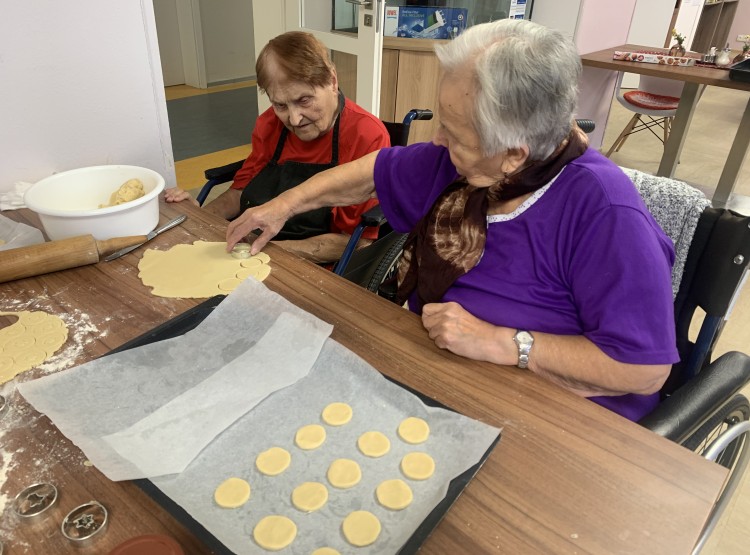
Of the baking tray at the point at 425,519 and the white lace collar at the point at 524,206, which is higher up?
the white lace collar at the point at 524,206

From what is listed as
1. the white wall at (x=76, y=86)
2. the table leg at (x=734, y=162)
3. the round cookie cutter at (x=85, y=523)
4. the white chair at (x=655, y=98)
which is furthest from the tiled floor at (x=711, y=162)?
the white wall at (x=76, y=86)

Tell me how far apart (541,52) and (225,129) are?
4.39 metres

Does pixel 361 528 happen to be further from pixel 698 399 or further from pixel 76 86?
pixel 76 86

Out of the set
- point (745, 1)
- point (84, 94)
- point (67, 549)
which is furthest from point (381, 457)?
point (745, 1)

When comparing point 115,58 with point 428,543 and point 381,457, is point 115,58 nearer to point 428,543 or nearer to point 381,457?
point 381,457

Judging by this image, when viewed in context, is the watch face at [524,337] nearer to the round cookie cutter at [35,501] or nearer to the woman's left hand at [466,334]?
the woman's left hand at [466,334]

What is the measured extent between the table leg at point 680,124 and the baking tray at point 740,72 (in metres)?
0.34

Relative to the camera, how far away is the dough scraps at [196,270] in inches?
46.2

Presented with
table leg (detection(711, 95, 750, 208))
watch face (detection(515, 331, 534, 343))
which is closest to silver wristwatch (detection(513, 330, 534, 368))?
watch face (detection(515, 331, 534, 343))

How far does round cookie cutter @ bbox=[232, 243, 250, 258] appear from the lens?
131 cm

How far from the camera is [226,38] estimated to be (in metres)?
6.17

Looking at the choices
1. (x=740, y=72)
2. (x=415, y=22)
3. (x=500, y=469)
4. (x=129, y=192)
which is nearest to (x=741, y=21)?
(x=740, y=72)

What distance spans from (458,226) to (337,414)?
0.51 meters

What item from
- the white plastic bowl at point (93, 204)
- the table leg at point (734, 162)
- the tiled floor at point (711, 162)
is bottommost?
the tiled floor at point (711, 162)
